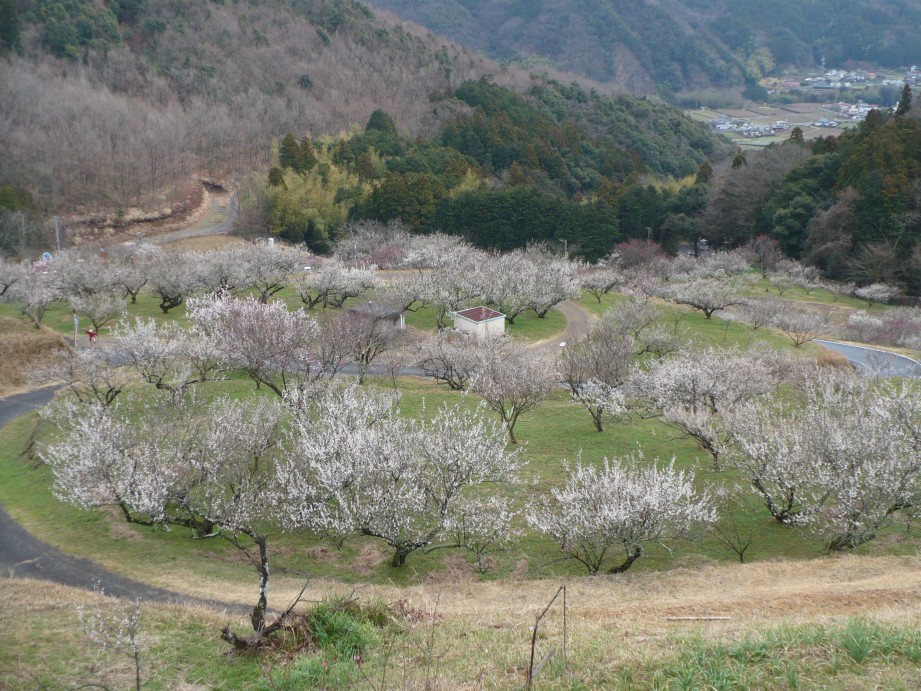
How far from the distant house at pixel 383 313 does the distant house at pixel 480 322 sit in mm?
3507

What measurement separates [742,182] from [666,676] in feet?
237

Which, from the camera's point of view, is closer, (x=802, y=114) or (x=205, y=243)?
(x=205, y=243)

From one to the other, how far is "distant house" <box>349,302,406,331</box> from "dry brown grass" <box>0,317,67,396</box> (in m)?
14.8

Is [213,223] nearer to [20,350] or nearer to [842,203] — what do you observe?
[20,350]

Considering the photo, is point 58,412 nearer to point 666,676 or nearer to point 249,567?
point 249,567

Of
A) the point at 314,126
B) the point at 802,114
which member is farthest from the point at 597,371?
the point at 802,114

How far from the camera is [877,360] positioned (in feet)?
120

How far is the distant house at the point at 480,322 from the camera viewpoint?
132ft

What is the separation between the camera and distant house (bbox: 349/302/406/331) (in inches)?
1484

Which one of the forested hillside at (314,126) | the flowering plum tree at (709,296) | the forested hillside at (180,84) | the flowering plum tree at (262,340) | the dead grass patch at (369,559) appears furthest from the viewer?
the forested hillside at (180,84)

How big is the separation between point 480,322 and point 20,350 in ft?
76.6

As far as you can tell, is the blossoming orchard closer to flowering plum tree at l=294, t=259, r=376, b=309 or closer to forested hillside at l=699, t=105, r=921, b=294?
flowering plum tree at l=294, t=259, r=376, b=309

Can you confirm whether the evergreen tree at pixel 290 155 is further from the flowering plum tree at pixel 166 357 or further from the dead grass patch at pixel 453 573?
the dead grass patch at pixel 453 573

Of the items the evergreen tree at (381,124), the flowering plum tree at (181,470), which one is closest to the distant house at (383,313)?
the flowering plum tree at (181,470)
